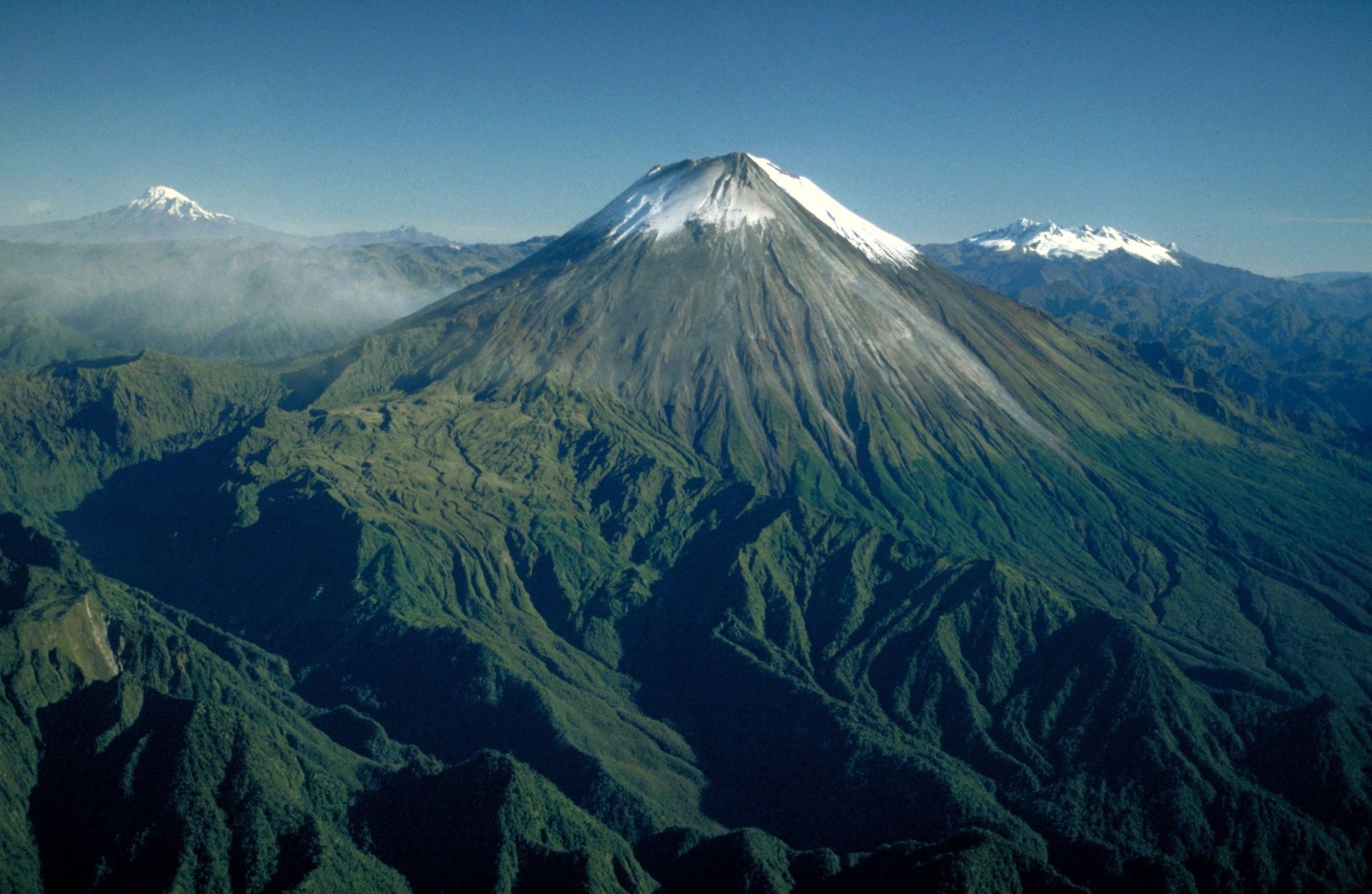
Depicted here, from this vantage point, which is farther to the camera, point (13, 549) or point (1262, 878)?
point (13, 549)

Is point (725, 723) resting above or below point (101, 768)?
below

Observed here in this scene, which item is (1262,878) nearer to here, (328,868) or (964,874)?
(964,874)

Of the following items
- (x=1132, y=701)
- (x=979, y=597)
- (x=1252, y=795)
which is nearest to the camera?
(x=1252, y=795)

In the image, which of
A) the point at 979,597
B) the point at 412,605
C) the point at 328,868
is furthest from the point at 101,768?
the point at 979,597

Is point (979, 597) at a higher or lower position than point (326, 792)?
higher

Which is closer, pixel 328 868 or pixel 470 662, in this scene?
pixel 328 868

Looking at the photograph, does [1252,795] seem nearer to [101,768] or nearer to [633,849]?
[633,849]

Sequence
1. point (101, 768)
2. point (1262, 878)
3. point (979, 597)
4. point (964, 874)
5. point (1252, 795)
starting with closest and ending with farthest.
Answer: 1. point (964, 874)
2. point (101, 768)
3. point (1262, 878)
4. point (1252, 795)
5. point (979, 597)

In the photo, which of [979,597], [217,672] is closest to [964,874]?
[979,597]

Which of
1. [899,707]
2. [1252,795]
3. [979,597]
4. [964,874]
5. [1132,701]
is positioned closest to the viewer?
[964,874]
